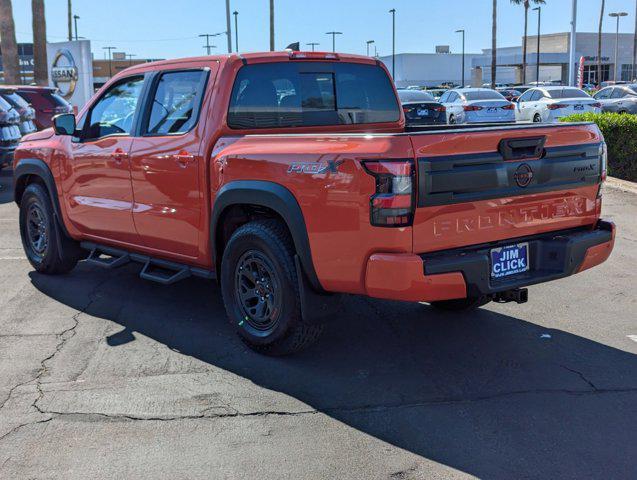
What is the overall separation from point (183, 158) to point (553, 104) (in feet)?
66.5

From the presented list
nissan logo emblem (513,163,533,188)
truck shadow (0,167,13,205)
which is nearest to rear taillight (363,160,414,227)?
nissan logo emblem (513,163,533,188)

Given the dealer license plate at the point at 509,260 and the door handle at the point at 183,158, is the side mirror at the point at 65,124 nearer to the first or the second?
the door handle at the point at 183,158

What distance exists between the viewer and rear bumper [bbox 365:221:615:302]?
13.4 ft

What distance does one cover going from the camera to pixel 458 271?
4160mm

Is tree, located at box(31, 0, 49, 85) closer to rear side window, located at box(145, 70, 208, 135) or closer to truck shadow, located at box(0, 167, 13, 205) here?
truck shadow, located at box(0, 167, 13, 205)

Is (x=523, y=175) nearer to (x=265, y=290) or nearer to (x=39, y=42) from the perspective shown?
(x=265, y=290)

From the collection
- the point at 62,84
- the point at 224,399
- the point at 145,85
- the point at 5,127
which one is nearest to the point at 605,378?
the point at 224,399

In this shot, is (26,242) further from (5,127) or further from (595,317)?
(5,127)

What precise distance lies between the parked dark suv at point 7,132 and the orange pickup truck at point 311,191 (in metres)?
8.17

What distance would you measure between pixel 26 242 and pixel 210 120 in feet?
11.0

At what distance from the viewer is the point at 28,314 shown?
6074 millimetres

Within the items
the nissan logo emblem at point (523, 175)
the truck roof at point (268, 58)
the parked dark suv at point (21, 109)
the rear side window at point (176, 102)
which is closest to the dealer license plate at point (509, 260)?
the nissan logo emblem at point (523, 175)

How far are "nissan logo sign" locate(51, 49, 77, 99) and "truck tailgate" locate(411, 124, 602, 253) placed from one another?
26.0 metres

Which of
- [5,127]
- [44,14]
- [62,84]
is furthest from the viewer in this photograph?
[62,84]
